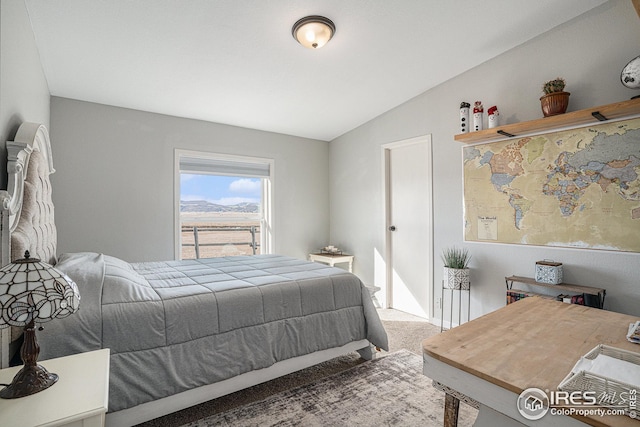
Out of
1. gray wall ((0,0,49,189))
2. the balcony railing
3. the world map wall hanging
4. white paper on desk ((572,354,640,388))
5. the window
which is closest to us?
white paper on desk ((572,354,640,388))

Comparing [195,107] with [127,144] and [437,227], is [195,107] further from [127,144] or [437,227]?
[437,227]

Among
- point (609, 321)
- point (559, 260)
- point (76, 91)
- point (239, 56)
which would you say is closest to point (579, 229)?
point (559, 260)

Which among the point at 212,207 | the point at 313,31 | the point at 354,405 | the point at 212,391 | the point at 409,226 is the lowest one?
the point at 354,405

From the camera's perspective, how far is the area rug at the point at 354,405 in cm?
184

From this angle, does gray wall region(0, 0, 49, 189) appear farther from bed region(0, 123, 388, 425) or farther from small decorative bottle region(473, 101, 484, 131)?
small decorative bottle region(473, 101, 484, 131)

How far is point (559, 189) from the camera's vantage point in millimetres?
2600

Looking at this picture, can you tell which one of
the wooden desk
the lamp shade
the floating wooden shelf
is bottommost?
the wooden desk

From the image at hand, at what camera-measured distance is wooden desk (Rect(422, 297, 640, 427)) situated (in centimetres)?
77

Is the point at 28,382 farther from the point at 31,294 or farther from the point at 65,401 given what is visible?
the point at 31,294

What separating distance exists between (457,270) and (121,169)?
3450 millimetres

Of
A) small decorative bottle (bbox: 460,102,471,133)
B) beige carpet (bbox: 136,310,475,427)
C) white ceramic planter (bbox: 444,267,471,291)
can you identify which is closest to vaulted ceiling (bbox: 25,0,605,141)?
small decorative bottle (bbox: 460,102,471,133)

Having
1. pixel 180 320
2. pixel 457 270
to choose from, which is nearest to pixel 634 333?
pixel 180 320

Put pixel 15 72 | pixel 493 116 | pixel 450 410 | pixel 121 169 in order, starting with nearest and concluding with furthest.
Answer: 1. pixel 450 410
2. pixel 15 72
3. pixel 493 116
4. pixel 121 169

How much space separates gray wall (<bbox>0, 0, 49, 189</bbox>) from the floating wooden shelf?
3.14 metres
